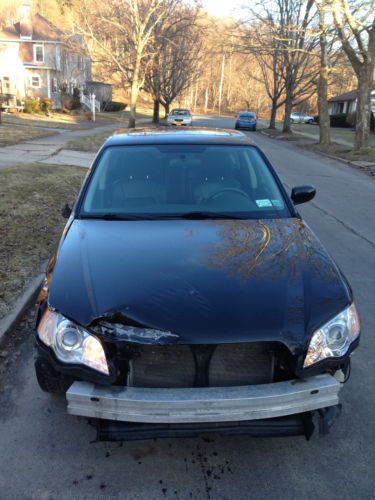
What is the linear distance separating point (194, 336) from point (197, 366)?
0.65ft

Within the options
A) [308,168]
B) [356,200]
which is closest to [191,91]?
[308,168]

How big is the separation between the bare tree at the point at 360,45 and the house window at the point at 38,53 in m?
30.2

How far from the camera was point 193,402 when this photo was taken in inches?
82.5

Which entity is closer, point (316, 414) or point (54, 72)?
point (316, 414)

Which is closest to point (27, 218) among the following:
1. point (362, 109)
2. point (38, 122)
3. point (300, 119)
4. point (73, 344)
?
point (73, 344)

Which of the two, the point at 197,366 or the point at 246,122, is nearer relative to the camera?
the point at 197,366

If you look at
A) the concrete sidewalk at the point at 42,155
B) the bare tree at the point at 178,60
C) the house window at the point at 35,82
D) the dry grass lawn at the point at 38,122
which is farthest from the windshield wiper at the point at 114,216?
the house window at the point at 35,82

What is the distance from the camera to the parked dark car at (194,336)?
7.03 ft

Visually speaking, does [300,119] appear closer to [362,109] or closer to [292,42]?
[292,42]

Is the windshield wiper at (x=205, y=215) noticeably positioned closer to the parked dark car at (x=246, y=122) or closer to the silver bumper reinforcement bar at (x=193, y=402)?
the silver bumper reinforcement bar at (x=193, y=402)

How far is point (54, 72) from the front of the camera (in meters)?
41.1

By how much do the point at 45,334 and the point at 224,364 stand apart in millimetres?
939

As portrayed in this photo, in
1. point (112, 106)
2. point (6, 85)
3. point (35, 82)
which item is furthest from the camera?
point (112, 106)

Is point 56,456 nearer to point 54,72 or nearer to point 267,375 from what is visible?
point 267,375
